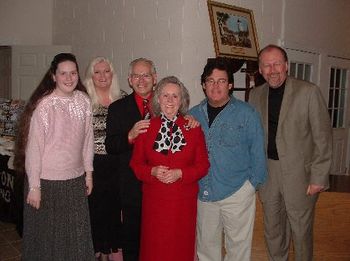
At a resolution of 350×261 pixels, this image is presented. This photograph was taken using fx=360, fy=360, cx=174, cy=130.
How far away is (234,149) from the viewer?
2223mm

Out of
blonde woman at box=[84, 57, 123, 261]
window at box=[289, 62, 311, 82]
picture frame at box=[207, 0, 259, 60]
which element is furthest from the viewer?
window at box=[289, 62, 311, 82]

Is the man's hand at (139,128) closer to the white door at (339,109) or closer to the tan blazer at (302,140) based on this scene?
the tan blazer at (302,140)

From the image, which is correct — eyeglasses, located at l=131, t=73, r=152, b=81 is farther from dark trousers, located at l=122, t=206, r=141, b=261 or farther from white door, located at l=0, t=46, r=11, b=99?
white door, located at l=0, t=46, r=11, b=99

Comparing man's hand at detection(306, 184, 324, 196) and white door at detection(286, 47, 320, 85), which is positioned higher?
white door at detection(286, 47, 320, 85)

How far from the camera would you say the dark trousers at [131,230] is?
2.39 meters

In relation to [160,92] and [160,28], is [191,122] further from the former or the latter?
[160,28]

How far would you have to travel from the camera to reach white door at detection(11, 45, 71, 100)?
16.0ft

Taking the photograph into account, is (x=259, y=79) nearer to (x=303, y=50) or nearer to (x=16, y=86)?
(x=303, y=50)

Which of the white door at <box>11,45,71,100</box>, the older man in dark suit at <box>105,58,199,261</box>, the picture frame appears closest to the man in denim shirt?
the older man in dark suit at <box>105,58,199,261</box>

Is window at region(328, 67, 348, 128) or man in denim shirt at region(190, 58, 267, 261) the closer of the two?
man in denim shirt at region(190, 58, 267, 261)

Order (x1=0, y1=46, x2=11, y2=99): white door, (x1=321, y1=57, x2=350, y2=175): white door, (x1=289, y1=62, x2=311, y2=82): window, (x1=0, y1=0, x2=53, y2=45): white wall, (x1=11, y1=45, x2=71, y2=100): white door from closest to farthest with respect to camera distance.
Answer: (x1=11, y1=45, x2=71, y2=100): white door → (x1=289, y1=62, x2=311, y2=82): window → (x1=0, y1=0, x2=53, y2=45): white wall → (x1=0, y1=46, x2=11, y2=99): white door → (x1=321, y1=57, x2=350, y2=175): white door

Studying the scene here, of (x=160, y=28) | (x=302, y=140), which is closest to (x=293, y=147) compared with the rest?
(x=302, y=140)

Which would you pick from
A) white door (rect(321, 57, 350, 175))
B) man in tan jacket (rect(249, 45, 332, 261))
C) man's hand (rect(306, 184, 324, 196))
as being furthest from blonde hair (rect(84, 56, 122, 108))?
white door (rect(321, 57, 350, 175))

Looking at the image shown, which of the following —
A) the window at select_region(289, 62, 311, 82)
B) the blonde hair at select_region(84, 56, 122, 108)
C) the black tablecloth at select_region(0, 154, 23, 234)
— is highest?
the window at select_region(289, 62, 311, 82)
